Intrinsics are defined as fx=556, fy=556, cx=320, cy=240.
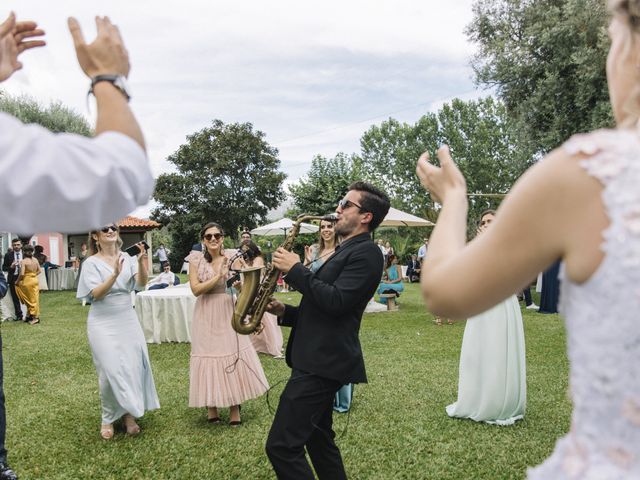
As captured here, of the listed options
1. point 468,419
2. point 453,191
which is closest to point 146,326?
point 468,419

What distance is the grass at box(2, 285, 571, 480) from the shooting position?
203 inches

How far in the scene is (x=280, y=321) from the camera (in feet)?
13.7

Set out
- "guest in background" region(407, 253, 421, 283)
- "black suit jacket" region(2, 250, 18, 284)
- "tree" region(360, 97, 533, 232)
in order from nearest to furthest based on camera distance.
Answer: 1. "black suit jacket" region(2, 250, 18, 284)
2. "guest in background" region(407, 253, 421, 283)
3. "tree" region(360, 97, 533, 232)

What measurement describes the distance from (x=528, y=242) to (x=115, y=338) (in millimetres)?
5661

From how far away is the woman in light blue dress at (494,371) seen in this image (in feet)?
20.6

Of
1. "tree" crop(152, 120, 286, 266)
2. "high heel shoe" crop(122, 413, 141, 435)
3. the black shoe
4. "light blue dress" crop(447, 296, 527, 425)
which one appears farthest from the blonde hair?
"tree" crop(152, 120, 286, 266)

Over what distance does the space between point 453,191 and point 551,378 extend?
774 cm

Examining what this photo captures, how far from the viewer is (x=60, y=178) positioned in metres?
1.14

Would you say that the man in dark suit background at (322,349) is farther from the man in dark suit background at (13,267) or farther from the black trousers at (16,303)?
the black trousers at (16,303)

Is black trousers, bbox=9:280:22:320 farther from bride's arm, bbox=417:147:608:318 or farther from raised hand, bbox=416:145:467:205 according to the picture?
bride's arm, bbox=417:147:608:318

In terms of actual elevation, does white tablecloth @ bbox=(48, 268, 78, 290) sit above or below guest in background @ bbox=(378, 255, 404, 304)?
below

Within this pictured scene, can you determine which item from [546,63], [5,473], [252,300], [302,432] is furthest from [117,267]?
[546,63]

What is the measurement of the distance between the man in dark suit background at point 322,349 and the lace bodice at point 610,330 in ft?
7.86

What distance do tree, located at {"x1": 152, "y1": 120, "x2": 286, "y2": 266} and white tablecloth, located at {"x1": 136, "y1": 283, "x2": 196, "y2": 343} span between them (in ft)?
115
